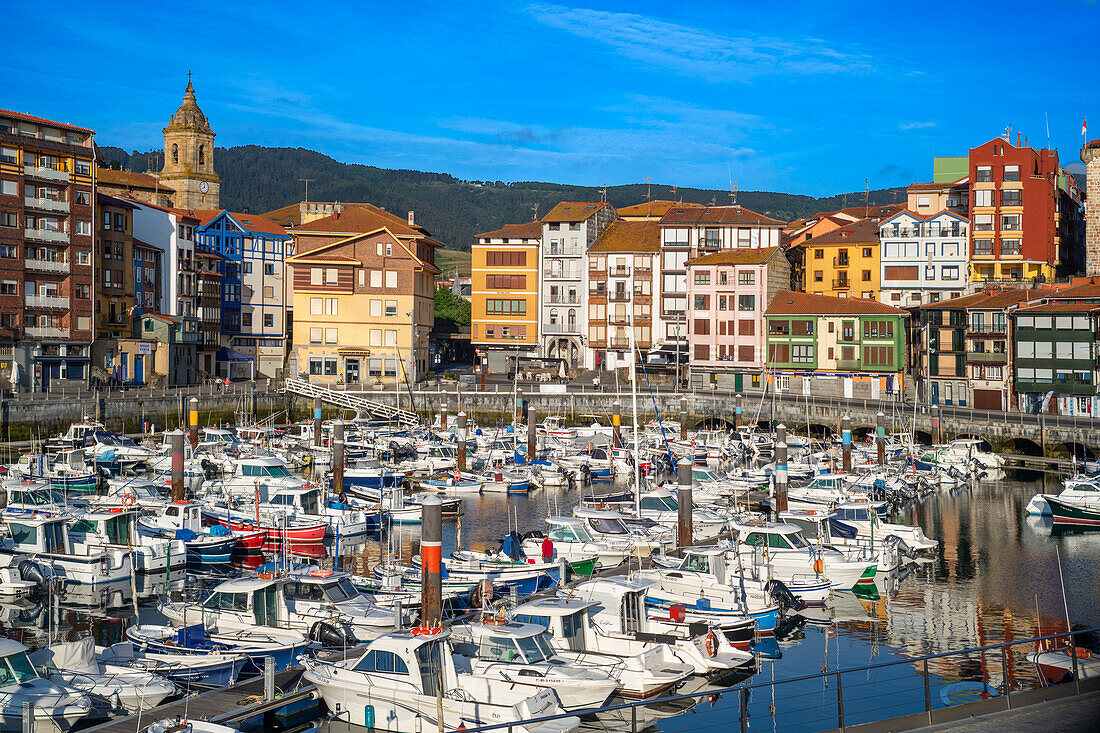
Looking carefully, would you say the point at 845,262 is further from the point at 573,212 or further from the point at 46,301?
the point at 46,301

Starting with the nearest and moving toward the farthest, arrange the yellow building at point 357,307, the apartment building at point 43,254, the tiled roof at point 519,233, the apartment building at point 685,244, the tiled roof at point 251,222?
1. the apartment building at point 43,254
2. the yellow building at point 357,307
3. the apartment building at point 685,244
4. the tiled roof at point 519,233
5. the tiled roof at point 251,222

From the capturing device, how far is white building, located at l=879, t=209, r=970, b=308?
308 ft

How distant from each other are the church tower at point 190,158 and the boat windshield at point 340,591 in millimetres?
106435

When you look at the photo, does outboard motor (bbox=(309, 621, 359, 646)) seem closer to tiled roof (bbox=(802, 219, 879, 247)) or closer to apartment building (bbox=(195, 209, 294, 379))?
apartment building (bbox=(195, 209, 294, 379))

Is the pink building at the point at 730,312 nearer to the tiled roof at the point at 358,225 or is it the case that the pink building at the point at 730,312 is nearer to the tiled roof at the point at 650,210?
the tiled roof at the point at 650,210

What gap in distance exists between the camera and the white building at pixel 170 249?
3681 inches

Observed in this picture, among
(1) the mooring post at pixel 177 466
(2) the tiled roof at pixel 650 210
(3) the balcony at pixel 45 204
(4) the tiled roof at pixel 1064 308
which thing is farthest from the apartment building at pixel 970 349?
(3) the balcony at pixel 45 204

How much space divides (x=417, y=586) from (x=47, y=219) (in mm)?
58436

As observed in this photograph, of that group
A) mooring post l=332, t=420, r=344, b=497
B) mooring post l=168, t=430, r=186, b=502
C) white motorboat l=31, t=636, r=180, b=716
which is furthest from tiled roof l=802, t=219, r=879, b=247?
white motorboat l=31, t=636, r=180, b=716

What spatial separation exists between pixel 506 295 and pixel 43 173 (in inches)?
1599

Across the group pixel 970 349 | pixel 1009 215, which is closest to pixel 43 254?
pixel 970 349

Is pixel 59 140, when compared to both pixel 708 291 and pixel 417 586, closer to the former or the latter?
pixel 708 291

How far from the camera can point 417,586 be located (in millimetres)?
33219

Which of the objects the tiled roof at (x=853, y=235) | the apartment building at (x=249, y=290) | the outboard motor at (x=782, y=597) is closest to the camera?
the outboard motor at (x=782, y=597)
